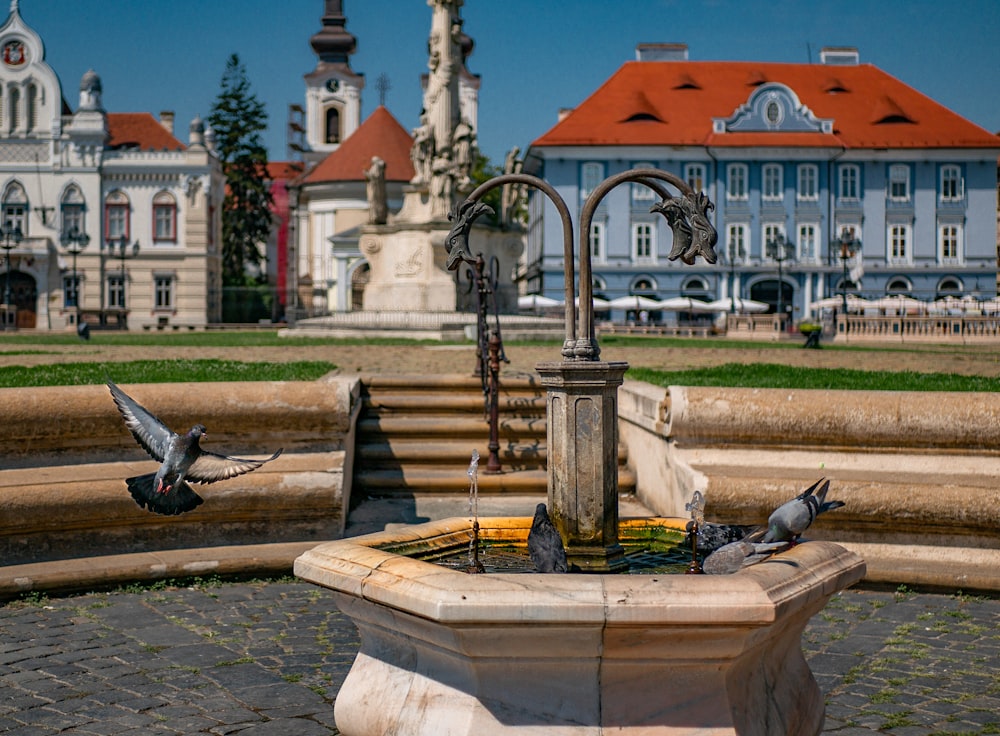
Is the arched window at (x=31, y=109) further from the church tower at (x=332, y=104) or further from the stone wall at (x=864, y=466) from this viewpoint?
the stone wall at (x=864, y=466)

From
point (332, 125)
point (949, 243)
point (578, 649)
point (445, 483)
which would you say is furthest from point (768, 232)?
point (578, 649)

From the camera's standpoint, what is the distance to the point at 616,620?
3.60m

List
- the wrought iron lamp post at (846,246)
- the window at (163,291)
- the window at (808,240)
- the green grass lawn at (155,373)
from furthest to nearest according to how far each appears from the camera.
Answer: the window at (808,240)
the window at (163,291)
the wrought iron lamp post at (846,246)
the green grass lawn at (155,373)

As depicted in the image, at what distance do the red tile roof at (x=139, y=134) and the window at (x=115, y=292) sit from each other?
24.6 feet

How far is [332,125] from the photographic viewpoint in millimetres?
90625

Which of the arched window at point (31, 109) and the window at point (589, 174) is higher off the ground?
the arched window at point (31, 109)

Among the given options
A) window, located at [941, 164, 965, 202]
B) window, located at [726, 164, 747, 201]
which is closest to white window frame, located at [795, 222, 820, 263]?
window, located at [726, 164, 747, 201]

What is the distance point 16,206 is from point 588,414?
64.3 meters

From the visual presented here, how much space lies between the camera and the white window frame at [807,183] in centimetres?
6444

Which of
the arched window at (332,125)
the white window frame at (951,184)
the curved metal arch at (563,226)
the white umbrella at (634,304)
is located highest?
the arched window at (332,125)

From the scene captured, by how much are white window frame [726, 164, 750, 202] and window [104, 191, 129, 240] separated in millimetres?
34031

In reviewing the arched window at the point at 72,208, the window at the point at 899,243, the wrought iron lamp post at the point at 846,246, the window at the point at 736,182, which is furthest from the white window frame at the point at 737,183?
the arched window at the point at 72,208

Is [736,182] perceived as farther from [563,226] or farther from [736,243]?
[563,226]

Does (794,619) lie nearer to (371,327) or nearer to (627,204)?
(371,327)
